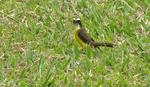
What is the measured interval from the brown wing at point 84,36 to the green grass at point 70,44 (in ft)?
0.44

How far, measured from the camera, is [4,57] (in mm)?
7723

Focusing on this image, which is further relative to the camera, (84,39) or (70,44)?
(70,44)

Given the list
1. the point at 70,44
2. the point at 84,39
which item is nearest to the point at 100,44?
the point at 84,39

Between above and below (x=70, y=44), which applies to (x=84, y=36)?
above

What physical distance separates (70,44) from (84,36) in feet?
0.77

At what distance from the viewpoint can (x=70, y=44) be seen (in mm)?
8203

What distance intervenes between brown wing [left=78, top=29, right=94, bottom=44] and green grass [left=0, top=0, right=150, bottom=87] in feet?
0.44

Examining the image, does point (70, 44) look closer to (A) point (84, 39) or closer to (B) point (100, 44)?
(A) point (84, 39)

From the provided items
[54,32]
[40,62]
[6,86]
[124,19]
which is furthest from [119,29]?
[6,86]

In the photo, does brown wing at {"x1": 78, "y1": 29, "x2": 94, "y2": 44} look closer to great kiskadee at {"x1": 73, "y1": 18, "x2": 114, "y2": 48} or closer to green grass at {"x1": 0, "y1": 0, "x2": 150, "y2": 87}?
great kiskadee at {"x1": 73, "y1": 18, "x2": 114, "y2": 48}

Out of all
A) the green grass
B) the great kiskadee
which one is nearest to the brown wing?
the great kiskadee

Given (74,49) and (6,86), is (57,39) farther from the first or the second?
(6,86)

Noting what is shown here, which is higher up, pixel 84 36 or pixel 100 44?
pixel 84 36

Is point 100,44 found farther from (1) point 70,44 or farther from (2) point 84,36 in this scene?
(1) point 70,44
